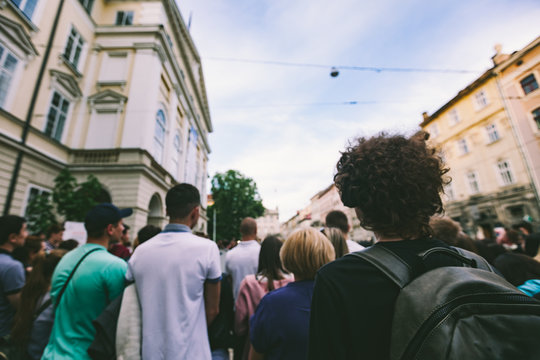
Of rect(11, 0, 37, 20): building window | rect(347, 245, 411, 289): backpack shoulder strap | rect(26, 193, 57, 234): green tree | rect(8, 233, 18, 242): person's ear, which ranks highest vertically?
rect(11, 0, 37, 20): building window

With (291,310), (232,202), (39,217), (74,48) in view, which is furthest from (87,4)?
(232,202)

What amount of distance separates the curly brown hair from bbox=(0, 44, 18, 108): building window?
1338 cm

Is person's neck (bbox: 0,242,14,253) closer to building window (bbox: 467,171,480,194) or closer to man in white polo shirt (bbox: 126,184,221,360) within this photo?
man in white polo shirt (bbox: 126,184,221,360)

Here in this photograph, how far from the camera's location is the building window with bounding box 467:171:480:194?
21.1m

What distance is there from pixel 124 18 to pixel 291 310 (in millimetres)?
Result: 19711

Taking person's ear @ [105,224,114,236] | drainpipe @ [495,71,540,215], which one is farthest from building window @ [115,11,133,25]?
drainpipe @ [495,71,540,215]

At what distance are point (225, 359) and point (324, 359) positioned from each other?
6.46ft

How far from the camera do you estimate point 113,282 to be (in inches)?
83.3

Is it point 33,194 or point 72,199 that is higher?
point 33,194

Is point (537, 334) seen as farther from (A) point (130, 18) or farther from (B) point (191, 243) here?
(A) point (130, 18)

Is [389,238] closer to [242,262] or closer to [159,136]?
[242,262]

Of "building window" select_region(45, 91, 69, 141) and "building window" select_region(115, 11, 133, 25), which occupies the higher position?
"building window" select_region(115, 11, 133, 25)

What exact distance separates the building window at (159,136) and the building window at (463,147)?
1028 inches

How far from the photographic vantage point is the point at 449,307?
70cm
